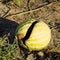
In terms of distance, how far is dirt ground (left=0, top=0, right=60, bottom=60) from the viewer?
3.79 metres

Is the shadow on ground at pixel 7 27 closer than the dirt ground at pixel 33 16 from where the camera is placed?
No

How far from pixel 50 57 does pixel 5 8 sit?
171 centimetres

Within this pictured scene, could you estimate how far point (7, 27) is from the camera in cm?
445

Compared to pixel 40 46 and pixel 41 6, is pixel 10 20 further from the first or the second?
pixel 40 46

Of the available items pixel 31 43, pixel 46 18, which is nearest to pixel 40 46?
pixel 31 43

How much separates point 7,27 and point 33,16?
56cm

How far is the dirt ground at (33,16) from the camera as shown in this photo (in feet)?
12.4

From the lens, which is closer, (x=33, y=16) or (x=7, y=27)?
(x=7, y=27)

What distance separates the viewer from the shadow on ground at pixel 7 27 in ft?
13.9

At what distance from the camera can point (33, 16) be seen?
464 centimetres

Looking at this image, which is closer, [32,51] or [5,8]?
[32,51]

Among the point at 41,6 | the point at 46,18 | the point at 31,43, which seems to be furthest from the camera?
the point at 41,6

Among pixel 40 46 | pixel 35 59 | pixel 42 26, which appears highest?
pixel 42 26

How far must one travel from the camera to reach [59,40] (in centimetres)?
402
